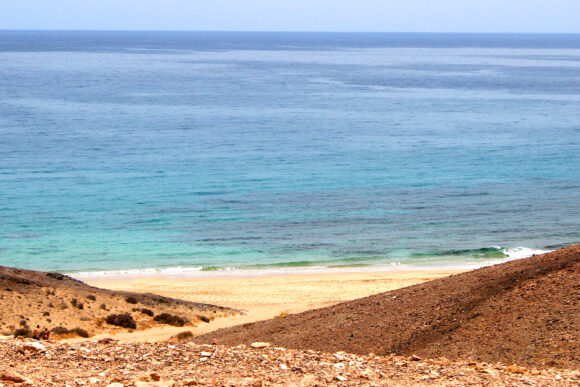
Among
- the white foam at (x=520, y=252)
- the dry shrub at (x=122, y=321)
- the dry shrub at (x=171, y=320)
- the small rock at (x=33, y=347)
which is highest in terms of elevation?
the small rock at (x=33, y=347)

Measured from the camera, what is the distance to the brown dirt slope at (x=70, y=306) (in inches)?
899

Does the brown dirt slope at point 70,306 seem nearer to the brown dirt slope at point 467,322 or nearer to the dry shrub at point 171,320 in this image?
the dry shrub at point 171,320

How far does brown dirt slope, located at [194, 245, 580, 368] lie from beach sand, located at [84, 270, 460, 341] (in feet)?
24.2

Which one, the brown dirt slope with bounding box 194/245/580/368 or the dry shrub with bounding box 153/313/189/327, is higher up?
the brown dirt slope with bounding box 194/245/580/368

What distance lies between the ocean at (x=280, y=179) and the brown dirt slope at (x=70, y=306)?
326 inches

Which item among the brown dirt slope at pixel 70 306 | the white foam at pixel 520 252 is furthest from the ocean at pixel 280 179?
the brown dirt slope at pixel 70 306

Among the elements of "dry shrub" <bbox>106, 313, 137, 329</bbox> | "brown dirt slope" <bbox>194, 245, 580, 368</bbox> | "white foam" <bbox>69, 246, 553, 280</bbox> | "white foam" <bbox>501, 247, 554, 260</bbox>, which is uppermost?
"brown dirt slope" <bbox>194, 245, 580, 368</bbox>

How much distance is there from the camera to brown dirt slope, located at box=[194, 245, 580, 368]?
15.2 metres

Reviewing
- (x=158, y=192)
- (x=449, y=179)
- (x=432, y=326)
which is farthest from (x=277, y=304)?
(x=449, y=179)

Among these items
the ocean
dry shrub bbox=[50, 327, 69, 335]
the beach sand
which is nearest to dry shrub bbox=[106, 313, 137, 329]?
dry shrub bbox=[50, 327, 69, 335]

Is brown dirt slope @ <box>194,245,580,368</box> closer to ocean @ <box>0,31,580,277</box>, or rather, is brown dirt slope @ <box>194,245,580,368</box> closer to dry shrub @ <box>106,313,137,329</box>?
dry shrub @ <box>106,313,137,329</box>

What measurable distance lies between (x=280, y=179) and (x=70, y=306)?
30.4 meters

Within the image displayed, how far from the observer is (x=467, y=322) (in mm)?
16562

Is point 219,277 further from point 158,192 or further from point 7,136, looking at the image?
point 7,136
